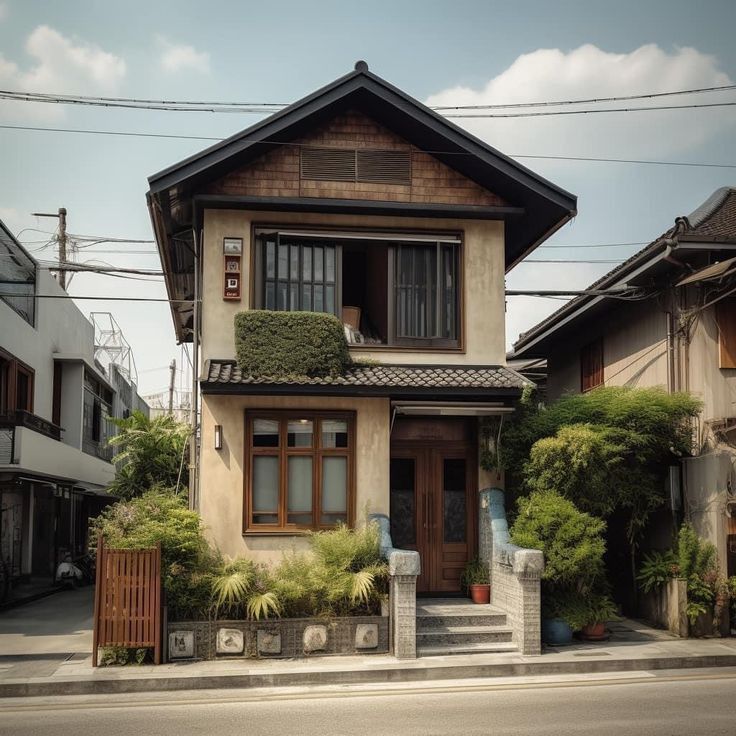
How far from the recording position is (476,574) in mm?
15625

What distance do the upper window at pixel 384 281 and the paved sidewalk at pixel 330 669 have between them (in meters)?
5.86

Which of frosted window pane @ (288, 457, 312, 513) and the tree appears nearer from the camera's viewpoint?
the tree

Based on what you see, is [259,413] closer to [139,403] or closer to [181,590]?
[181,590]

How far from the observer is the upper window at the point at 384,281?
53.5ft

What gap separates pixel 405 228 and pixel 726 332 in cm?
595

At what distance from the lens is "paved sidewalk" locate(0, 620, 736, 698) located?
1184 cm

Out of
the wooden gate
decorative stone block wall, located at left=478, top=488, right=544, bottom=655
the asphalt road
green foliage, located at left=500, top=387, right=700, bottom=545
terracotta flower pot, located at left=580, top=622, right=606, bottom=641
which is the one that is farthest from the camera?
green foliage, located at left=500, top=387, right=700, bottom=545

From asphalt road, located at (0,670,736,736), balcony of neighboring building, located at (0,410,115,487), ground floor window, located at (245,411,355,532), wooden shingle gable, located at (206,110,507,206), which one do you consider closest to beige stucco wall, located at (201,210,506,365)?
wooden shingle gable, located at (206,110,507,206)

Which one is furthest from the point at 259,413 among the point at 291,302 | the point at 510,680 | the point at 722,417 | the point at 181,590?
the point at 722,417

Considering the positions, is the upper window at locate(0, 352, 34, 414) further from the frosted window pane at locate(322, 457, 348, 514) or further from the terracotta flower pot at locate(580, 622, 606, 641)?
the terracotta flower pot at locate(580, 622, 606, 641)

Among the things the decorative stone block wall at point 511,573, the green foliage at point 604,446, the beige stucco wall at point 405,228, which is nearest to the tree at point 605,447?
the green foliage at point 604,446

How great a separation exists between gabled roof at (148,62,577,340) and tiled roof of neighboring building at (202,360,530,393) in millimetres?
2848

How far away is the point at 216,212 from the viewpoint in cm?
1602

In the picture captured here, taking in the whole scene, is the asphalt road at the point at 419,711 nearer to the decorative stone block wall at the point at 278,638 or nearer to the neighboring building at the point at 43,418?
the decorative stone block wall at the point at 278,638
